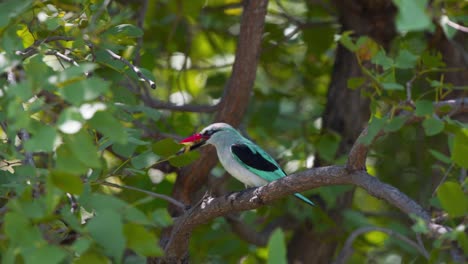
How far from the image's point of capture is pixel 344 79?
5.38 m

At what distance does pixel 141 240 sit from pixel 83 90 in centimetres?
46

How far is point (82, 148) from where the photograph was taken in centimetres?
225

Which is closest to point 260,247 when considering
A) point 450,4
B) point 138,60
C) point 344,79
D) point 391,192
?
point 344,79

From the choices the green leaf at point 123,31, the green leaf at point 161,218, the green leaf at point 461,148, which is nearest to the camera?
the green leaf at point 161,218

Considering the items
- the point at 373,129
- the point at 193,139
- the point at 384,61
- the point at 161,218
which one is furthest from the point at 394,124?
the point at 193,139

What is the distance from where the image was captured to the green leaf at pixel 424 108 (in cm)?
290

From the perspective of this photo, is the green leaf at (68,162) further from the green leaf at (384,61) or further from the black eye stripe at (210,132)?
the black eye stripe at (210,132)

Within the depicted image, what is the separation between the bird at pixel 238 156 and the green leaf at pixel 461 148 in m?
1.86

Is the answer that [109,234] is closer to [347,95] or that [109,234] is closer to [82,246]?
[82,246]

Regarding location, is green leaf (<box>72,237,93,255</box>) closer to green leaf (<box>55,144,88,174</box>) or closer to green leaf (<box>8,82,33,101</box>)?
green leaf (<box>55,144,88,174</box>)

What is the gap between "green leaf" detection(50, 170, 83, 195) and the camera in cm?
226

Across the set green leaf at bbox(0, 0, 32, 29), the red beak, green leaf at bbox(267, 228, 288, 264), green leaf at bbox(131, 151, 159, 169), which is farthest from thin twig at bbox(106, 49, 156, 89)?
the red beak

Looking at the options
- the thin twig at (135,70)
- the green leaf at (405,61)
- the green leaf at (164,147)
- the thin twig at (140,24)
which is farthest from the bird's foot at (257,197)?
the thin twig at (140,24)

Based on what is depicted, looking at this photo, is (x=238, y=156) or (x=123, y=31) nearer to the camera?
(x=123, y=31)
